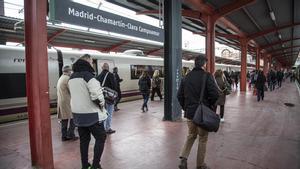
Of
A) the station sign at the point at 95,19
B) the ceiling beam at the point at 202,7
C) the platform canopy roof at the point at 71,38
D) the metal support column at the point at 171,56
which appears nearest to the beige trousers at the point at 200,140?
the station sign at the point at 95,19

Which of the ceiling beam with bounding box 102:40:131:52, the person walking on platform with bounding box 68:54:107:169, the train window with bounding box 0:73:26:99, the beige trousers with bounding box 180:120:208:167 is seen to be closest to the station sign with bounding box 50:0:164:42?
the person walking on platform with bounding box 68:54:107:169

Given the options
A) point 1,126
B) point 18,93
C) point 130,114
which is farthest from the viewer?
point 130,114

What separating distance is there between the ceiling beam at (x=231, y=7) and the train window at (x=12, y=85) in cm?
760

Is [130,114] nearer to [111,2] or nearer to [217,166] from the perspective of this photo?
[111,2]

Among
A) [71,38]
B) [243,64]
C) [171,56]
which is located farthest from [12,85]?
[243,64]

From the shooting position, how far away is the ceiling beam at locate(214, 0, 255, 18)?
9.17m

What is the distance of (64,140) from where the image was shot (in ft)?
18.0

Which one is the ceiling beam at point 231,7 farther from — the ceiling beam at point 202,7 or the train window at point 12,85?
the train window at point 12,85

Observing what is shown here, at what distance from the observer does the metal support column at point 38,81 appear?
3.70 metres

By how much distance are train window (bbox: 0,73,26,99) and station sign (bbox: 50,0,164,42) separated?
409 centimetres

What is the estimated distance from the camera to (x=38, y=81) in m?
3.73

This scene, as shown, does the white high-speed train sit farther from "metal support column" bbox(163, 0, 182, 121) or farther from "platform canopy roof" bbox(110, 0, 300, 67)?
"metal support column" bbox(163, 0, 182, 121)

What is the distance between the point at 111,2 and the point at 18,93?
4.30 m

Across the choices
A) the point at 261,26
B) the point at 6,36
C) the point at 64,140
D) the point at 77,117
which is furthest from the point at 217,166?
the point at 261,26
